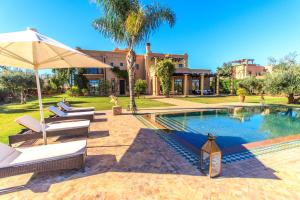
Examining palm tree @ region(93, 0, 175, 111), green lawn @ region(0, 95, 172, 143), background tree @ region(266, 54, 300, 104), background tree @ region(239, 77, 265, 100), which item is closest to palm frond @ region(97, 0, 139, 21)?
palm tree @ region(93, 0, 175, 111)

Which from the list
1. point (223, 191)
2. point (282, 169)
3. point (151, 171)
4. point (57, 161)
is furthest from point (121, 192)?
point (282, 169)

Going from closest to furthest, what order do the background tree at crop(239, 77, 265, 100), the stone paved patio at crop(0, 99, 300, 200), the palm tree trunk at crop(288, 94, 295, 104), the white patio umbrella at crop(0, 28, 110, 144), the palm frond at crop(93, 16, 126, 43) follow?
the stone paved patio at crop(0, 99, 300, 200) < the white patio umbrella at crop(0, 28, 110, 144) < the palm frond at crop(93, 16, 126, 43) < the palm tree trunk at crop(288, 94, 295, 104) < the background tree at crop(239, 77, 265, 100)

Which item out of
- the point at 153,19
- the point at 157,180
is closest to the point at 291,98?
the point at 153,19

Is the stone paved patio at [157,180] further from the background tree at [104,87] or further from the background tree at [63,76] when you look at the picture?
the background tree at [63,76]

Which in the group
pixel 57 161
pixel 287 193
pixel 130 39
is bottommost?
pixel 287 193

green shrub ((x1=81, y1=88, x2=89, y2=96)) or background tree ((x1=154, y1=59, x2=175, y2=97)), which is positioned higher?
background tree ((x1=154, y1=59, x2=175, y2=97))

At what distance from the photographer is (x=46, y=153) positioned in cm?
339

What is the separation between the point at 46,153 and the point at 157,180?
2425 millimetres

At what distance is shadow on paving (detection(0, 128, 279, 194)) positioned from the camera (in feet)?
10.6

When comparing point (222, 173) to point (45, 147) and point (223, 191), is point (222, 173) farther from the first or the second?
point (45, 147)

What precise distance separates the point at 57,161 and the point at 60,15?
17.7m

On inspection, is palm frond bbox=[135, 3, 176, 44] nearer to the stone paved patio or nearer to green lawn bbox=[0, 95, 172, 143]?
green lawn bbox=[0, 95, 172, 143]

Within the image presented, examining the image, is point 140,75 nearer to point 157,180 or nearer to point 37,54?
point 37,54

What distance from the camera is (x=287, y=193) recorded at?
109 inches
